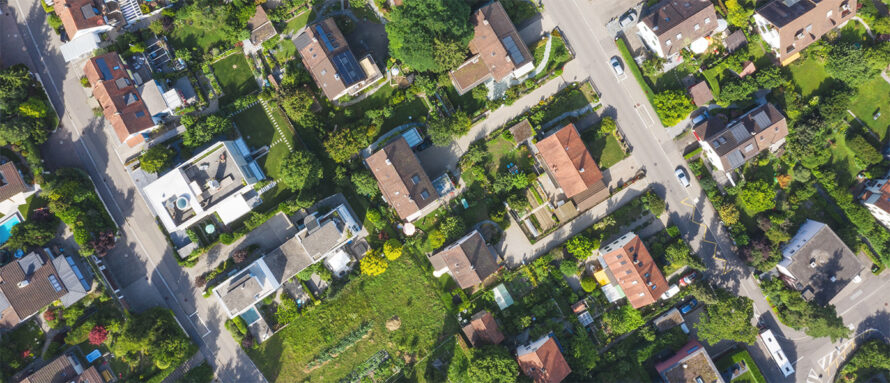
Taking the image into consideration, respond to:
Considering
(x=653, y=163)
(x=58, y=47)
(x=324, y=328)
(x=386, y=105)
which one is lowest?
(x=653, y=163)

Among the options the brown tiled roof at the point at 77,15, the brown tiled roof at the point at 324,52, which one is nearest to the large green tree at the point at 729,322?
the brown tiled roof at the point at 324,52

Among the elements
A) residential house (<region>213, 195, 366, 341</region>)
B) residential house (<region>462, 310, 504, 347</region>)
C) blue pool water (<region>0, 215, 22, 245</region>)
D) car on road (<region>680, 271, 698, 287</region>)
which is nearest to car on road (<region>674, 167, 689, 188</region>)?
car on road (<region>680, 271, 698, 287</region>)

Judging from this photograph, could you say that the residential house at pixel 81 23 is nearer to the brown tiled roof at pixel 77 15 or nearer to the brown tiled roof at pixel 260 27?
the brown tiled roof at pixel 77 15

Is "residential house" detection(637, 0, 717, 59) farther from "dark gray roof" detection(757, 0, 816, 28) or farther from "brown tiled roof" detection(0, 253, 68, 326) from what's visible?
"brown tiled roof" detection(0, 253, 68, 326)

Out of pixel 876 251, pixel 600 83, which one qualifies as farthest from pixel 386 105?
pixel 876 251

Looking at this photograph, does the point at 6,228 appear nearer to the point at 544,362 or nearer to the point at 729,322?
the point at 544,362

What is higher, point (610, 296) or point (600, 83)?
point (600, 83)

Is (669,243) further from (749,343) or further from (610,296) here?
(749,343)
